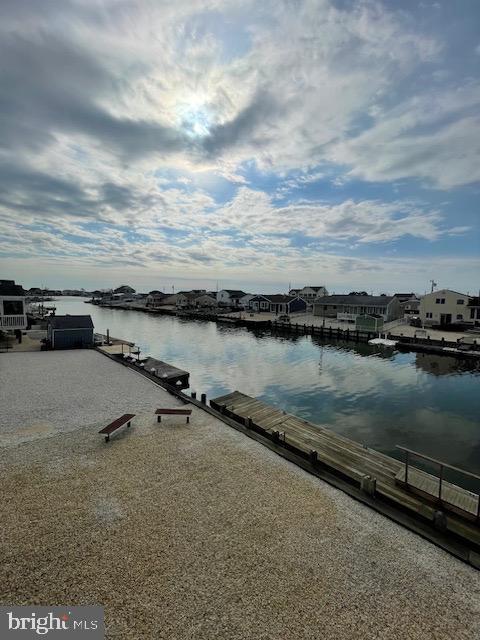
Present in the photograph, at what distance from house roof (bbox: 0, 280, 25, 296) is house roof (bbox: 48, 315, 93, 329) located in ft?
23.2

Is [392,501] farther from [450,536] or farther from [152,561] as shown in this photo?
[152,561]

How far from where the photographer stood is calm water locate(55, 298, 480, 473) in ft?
60.6

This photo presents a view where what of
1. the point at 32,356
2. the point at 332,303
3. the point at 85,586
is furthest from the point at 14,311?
the point at 332,303

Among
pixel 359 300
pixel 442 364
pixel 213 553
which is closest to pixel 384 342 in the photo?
pixel 442 364

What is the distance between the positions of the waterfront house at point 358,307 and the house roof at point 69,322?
161 feet

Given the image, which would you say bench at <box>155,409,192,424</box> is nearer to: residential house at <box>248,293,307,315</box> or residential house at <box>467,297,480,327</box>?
residential house at <box>467,297,480,327</box>

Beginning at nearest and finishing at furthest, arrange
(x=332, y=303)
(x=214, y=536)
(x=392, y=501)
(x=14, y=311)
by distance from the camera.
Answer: (x=214, y=536)
(x=392, y=501)
(x=14, y=311)
(x=332, y=303)

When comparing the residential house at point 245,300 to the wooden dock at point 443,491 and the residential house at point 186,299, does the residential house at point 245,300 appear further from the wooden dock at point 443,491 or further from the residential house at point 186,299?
the wooden dock at point 443,491

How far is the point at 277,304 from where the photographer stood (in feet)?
299

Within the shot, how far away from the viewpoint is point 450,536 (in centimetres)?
811

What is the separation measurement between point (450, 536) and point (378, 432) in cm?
1108

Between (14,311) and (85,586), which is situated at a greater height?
(14,311)

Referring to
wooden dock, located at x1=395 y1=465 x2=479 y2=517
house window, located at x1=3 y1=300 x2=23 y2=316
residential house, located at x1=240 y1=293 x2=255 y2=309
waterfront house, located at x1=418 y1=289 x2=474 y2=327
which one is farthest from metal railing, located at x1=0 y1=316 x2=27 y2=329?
residential house, located at x1=240 y1=293 x2=255 y2=309

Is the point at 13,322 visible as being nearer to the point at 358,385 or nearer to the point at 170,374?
the point at 170,374
